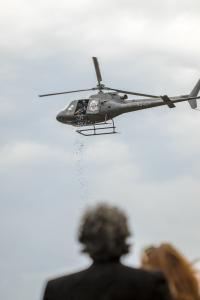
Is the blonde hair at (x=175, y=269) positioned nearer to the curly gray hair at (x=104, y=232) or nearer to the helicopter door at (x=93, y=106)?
the curly gray hair at (x=104, y=232)

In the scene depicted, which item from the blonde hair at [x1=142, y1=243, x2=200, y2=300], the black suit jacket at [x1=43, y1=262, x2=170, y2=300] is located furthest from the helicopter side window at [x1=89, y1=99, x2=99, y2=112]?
the black suit jacket at [x1=43, y1=262, x2=170, y2=300]

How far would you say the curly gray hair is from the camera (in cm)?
640

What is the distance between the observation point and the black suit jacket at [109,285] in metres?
6.35

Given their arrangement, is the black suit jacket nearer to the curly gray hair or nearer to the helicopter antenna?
the curly gray hair

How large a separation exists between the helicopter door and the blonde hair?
178 ft

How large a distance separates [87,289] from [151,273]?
1.78ft

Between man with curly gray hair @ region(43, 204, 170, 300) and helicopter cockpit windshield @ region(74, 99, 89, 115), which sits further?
helicopter cockpit windshield @ region(74, 99, 89, 115)

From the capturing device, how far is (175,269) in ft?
23.4

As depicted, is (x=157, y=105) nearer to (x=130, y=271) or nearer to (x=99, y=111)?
(x=99, y=111)

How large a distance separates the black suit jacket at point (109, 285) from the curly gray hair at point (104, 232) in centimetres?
12

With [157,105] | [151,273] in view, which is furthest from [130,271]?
[157,105]

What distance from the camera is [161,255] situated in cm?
730

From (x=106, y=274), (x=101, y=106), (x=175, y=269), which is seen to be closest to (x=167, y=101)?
(x=101, y=106)

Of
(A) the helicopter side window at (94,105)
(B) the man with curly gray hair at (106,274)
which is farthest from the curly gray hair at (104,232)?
(A) the helicopter side window at (94,105)
